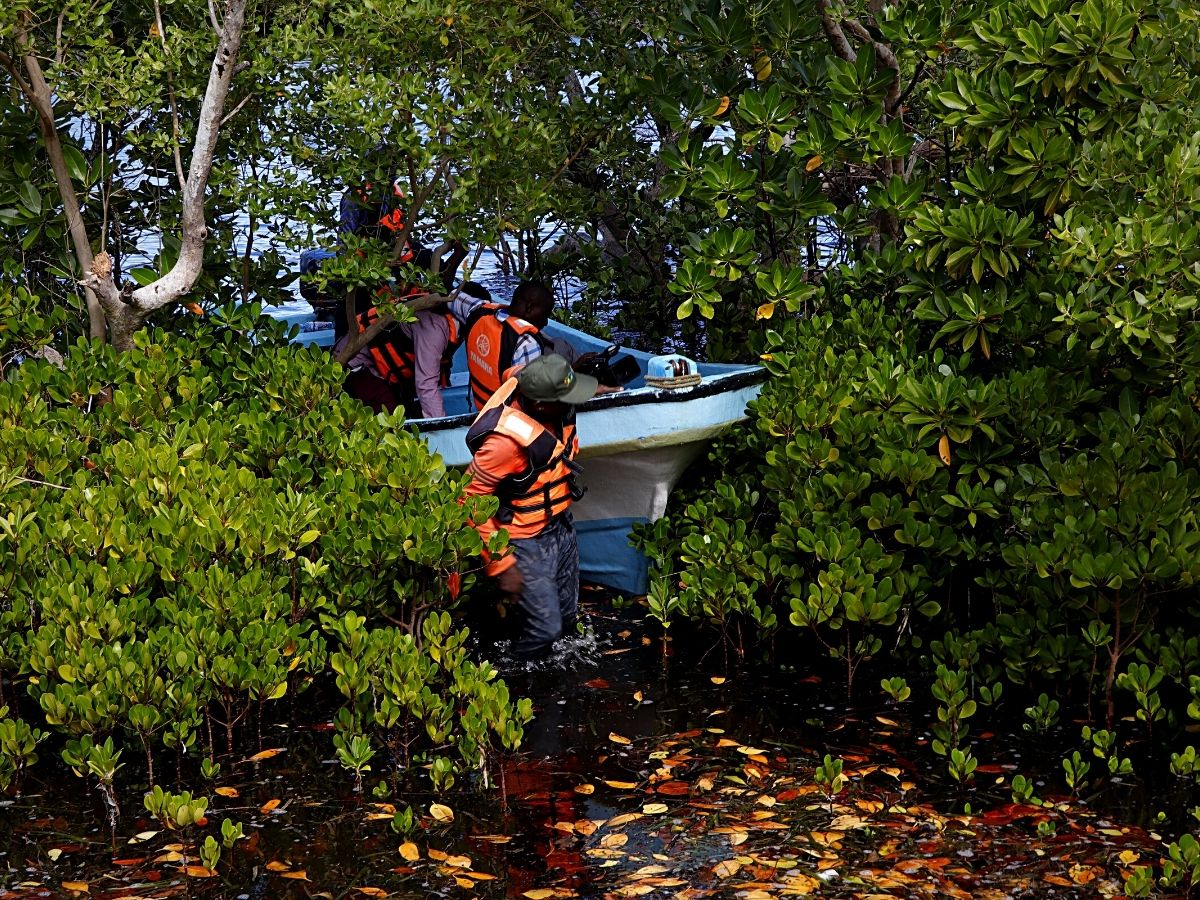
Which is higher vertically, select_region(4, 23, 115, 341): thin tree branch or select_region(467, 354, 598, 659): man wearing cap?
select_region(4, 23, 115, 341): thin tree branch

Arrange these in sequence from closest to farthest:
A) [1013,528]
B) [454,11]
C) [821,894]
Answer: [821,894] < [1013,528] < [454,11]

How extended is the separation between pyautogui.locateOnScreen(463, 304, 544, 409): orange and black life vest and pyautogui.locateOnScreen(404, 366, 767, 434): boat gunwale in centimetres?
36

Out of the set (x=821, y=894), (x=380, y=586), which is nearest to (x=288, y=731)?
(x=380, y=586)

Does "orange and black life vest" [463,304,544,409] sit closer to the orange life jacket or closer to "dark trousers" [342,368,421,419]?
the orange life jacket

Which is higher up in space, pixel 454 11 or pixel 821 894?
pixel 454 11

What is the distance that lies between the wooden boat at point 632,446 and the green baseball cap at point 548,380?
3.11ft

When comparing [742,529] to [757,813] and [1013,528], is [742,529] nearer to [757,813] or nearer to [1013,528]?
[1013,528]

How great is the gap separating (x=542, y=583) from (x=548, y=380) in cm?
116

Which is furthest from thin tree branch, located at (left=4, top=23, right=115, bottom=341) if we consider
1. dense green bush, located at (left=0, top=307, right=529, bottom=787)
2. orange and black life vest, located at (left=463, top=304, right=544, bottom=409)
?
orange and black life vest, located at (left=463, top=304, right=544, bottom=409)

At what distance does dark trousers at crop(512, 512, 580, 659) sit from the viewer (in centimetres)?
737

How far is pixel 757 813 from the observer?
231 inches

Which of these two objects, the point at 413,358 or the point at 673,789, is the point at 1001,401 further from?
the point at 413,358

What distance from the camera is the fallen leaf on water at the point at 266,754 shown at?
6277 millimetres

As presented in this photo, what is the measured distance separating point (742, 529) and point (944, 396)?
4.34 feet
